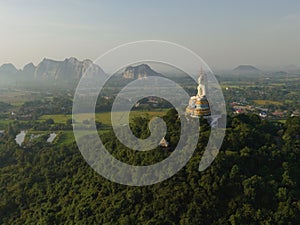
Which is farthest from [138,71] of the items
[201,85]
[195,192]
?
[195,192]

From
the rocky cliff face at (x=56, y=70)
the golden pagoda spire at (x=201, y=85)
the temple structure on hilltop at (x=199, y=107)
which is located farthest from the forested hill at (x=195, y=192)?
the rocky cliff face at (x=56, y=70)

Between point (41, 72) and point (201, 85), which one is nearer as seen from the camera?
point (201, 85)

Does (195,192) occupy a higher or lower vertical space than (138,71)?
lower

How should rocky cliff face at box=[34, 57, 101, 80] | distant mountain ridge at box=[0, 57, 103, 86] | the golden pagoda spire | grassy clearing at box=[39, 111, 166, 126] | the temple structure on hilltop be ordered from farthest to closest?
distant mountain ridge at box=[0, 57, 103, 86] < rocky cliff face at box=[34, 57, 101, 80] < grassy clearing at box=[39, 111, 166, 126] < the golden pagoda spire < the temple structure on hilltop

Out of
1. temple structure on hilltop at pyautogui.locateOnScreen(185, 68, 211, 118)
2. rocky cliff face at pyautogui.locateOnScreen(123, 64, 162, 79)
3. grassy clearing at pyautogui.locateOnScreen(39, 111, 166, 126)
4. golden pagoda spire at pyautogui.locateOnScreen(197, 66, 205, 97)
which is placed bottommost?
grassy clearing at pyautogui.locateOnScreen(39, 111, 166, 126)

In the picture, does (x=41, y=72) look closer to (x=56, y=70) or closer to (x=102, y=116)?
(x=56, y=70)

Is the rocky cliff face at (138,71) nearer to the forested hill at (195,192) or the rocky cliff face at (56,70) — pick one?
the forested hill at (195,192)

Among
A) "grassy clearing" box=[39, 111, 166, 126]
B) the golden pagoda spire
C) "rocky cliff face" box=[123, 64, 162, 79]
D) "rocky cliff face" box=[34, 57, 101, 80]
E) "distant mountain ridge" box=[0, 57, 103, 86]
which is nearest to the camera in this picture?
the golden pagoda spire

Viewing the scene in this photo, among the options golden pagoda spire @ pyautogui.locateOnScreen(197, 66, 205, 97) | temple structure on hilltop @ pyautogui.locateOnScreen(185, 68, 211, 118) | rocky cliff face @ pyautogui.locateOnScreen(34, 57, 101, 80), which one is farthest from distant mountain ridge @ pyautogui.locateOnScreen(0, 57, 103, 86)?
temple structure on hilltop @ pyautogui.locateOnScreen(185, 68, 211, 118)

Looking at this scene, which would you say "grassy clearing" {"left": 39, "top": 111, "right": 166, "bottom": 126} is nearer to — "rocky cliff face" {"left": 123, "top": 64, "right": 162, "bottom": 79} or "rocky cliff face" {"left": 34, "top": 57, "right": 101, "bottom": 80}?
"rocky cliff face" {"left": 123, "top": 64, "right": 162, "bottom": 79}
